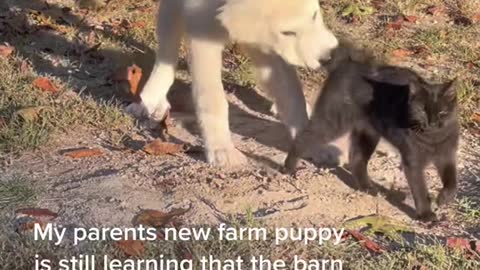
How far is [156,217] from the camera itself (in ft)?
11.2

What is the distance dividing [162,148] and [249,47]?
0.58m

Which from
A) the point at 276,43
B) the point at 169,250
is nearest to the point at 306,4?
the point at 276,43

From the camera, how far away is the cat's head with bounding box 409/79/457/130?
135 inches

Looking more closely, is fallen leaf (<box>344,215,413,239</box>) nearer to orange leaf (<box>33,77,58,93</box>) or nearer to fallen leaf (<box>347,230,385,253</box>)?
fallen leaf (<box>347,230,385,253</box>)

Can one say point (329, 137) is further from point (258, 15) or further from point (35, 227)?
point (35, 227)

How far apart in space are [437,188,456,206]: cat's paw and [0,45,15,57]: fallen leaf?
2721mm

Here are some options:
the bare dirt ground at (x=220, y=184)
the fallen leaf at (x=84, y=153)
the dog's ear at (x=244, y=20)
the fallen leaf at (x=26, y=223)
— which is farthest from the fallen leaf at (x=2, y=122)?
the dog's ear at (x=244, y=20)

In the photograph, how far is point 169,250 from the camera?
3119 mm

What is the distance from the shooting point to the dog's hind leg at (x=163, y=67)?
4688 mm

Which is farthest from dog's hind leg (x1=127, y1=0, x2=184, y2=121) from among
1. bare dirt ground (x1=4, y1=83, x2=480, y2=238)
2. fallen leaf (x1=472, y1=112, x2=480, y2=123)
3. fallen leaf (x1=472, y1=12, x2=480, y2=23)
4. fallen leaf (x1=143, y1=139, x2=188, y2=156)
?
fallen leaf (x1=472, y1=12, x2=480, y2=23)

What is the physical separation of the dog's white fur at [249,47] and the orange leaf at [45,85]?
1.56 feet

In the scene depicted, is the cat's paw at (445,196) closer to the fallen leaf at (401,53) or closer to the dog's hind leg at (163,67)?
the dog's hind leg at (163,67)

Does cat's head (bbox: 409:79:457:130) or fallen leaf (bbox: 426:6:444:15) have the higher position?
cat's head (bbox: 409:79:457:130)

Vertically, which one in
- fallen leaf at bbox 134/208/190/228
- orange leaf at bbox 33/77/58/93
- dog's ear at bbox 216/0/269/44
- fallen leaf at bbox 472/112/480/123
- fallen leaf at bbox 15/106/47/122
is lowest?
fallen leaf at bbox 472/112/480/123
